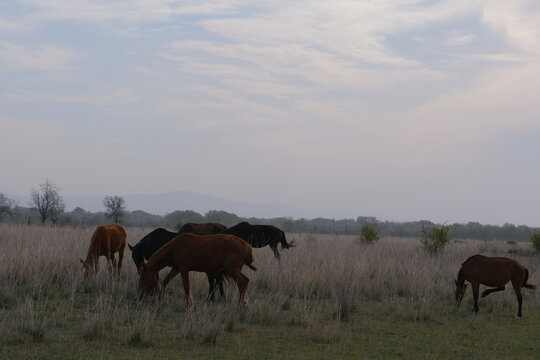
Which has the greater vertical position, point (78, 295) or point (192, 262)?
point (192, 262)

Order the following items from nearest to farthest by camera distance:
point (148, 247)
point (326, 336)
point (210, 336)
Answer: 1. point (210, 336)
2. point (326, 336)
3. point (148, 247)

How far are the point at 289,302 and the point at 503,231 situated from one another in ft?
255

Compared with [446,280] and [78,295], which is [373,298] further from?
[78,295]

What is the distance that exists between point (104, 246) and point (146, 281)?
2865mm

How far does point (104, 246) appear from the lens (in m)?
11.8

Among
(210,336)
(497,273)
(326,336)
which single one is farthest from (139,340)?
(497,273)

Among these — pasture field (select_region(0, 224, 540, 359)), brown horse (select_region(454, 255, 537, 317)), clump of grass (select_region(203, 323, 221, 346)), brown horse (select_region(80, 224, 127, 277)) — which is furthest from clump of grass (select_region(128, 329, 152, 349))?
brown horse (select_region(454, 255, 537, 317))

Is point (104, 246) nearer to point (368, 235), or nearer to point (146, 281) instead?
point (146, 281)

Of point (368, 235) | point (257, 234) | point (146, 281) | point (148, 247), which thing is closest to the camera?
point (146, 281)

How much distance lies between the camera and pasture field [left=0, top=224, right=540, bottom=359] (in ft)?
23.7

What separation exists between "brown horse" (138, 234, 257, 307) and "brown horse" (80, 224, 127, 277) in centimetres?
262

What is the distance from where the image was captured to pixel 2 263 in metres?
11.5

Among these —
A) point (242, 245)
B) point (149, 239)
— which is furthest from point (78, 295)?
point (242, 245)

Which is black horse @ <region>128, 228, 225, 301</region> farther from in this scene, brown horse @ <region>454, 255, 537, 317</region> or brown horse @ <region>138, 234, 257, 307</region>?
brown horse @ <region>454, 255, 537, 317</region>
